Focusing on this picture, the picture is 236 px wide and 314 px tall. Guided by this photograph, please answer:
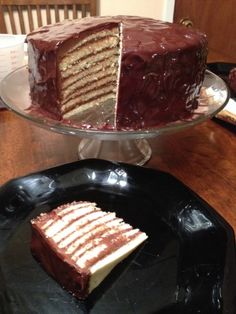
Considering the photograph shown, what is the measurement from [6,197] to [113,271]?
28 centimetres

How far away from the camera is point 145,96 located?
0.92 m

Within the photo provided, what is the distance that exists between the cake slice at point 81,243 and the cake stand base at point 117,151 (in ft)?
0.91

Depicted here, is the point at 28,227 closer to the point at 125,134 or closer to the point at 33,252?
the point at 33,252

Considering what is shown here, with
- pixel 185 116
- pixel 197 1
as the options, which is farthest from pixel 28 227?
pixel 197 1

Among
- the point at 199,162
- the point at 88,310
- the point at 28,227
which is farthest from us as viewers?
the point at 199,162

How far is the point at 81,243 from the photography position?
0.68 metres

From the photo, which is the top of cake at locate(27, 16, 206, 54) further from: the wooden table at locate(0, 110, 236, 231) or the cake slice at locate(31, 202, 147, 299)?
the cake slice at locate(31, 202, 147, 299)

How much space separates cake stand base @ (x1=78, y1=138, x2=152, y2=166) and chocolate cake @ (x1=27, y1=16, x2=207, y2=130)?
93 mm

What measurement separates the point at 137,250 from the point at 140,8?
2.36 m

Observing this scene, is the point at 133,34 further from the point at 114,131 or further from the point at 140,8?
the point at 140,8

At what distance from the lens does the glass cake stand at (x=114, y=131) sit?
0.88 meters

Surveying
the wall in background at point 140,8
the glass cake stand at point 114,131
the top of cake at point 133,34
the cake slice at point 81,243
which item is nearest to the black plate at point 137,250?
the cake slice at point 81,243

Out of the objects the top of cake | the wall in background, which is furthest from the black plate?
the wall in background

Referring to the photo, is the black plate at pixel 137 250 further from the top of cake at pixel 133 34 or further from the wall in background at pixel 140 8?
the wall in background at pixel 140 8
